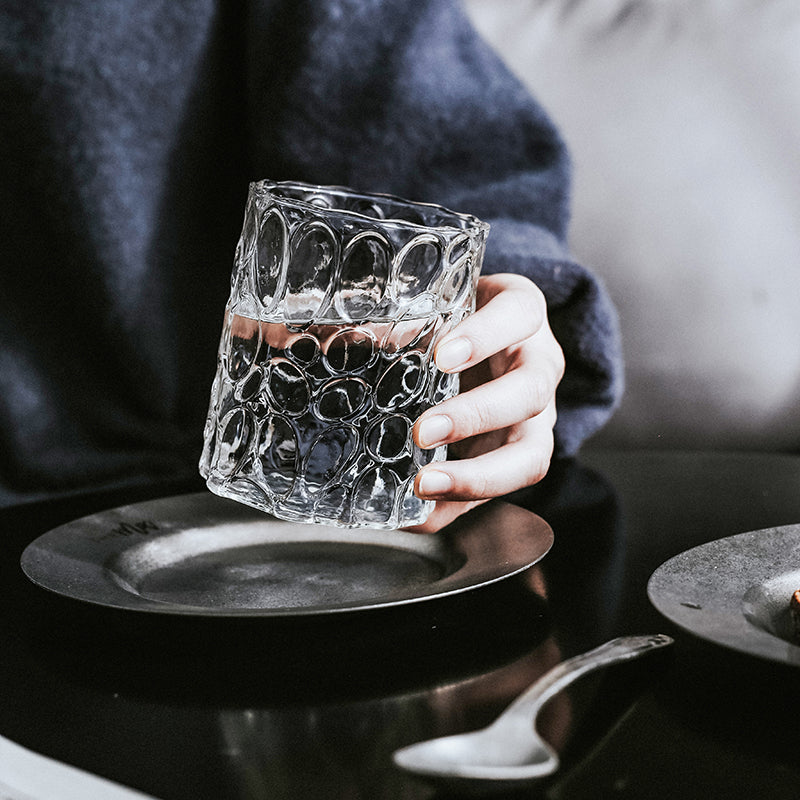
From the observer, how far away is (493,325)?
15.1 inches

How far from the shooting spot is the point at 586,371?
2.10 feet

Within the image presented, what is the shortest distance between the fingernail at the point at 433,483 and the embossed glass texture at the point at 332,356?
1 cm

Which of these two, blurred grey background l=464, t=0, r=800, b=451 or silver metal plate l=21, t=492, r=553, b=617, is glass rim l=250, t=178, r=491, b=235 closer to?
silver metal plate l=21, t=492, r=553, b=617

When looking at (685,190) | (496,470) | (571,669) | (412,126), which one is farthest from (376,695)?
(685,190)

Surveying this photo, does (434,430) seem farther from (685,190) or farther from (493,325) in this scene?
(685,190)

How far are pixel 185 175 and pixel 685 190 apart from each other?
50cm

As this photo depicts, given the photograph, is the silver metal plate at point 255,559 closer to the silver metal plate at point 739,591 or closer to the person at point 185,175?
the silver metal plate at point 739,591

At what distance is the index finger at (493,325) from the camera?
33 centimetres

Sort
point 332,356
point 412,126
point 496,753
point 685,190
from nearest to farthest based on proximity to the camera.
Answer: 1. point 496,753
2. point 332,356
3. point 412,126
4. point 685,190

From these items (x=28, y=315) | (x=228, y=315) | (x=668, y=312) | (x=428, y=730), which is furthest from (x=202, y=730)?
(x=668, y=312)

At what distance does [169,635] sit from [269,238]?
0.47ft

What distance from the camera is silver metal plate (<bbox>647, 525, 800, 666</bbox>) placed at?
0.22 meters

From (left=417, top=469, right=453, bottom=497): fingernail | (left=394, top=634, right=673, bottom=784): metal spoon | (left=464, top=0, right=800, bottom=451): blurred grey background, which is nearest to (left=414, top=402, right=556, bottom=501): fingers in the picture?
(left=417, top=469, right=453, bottom=497): fingernail

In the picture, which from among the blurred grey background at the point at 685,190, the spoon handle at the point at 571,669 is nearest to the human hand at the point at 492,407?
the spoon handle at the point at 571,669
